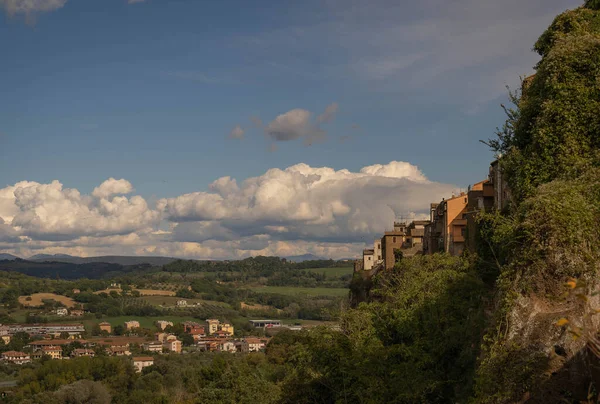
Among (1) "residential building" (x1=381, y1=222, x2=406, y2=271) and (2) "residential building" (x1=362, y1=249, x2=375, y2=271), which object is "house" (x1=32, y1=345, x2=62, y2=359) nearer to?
(2) "residential building" (x1=362, y1=249, x2=375, y2=271)

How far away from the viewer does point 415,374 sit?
82.3 ft

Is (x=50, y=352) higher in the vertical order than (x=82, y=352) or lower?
lower

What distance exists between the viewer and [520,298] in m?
15.5

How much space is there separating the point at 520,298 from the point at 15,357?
184 metres

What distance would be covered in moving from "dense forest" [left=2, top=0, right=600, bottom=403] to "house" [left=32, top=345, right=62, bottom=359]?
153 meters

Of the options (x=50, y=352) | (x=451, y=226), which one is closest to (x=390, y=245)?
(x=451, y=226)

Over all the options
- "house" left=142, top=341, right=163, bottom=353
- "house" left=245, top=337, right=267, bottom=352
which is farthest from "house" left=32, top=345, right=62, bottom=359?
"house" left=245, top=337, right=267, bottom=352

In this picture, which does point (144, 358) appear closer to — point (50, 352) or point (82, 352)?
point (82, 352)

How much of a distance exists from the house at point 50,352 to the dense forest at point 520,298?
502 feet

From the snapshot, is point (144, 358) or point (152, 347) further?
point (152, 347)

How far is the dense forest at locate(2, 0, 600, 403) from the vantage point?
46.4ft

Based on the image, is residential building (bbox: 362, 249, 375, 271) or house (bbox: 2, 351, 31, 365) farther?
house (bbox: 2, 351, 31, 365)

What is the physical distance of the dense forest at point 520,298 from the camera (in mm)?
14141

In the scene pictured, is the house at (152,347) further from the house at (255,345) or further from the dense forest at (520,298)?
the dense forest at (520,298)
